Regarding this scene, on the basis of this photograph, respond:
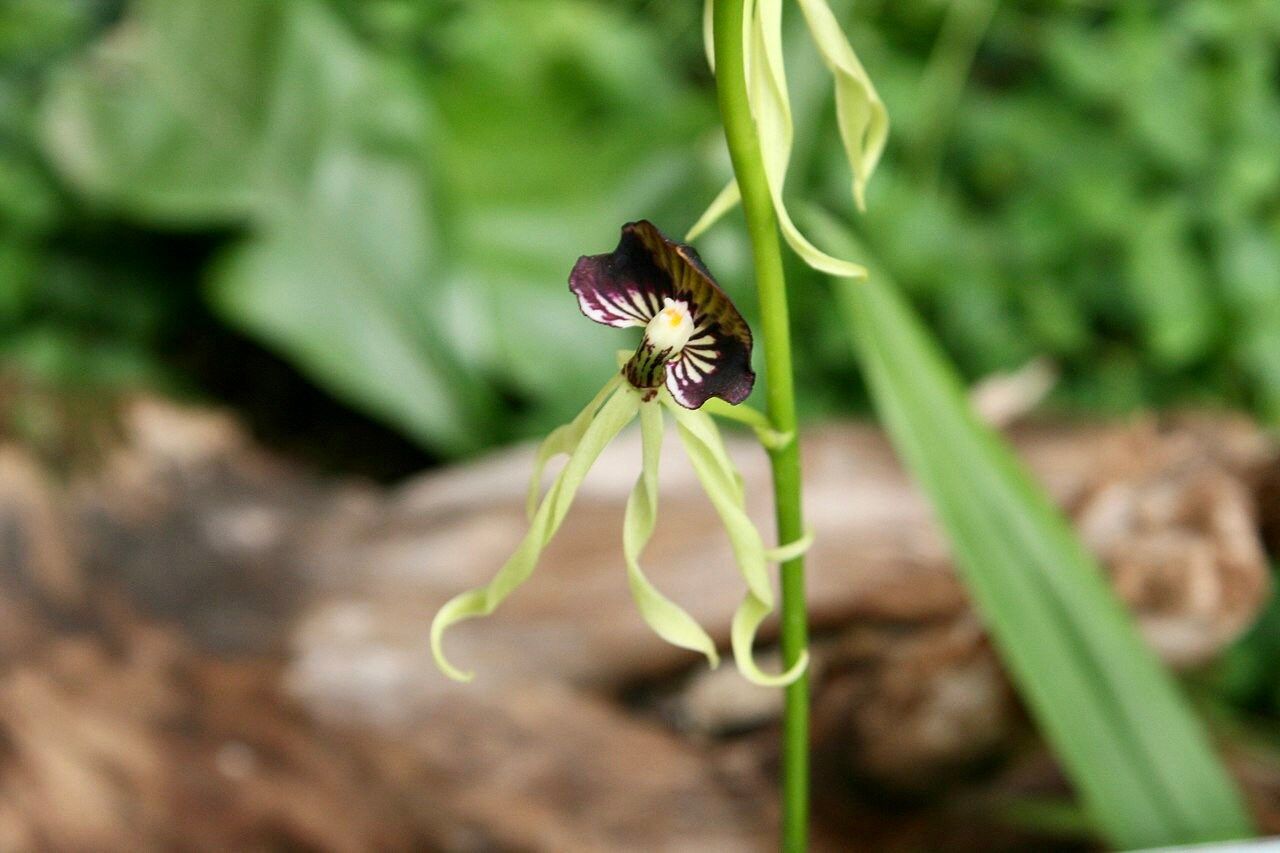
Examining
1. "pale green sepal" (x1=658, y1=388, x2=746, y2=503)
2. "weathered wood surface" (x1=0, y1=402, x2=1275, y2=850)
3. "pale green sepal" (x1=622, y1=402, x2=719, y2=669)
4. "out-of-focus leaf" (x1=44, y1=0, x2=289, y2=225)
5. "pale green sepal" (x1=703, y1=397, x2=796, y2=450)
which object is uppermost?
"out-of-focus leaf" (x1=44, y1=0, x2=289, y2=225)

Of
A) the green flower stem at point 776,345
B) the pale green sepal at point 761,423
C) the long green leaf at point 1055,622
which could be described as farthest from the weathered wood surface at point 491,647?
the pale green sepal at point 761,423

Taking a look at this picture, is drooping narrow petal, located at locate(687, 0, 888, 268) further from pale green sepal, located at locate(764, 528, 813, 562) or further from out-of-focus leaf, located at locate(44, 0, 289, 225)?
out-of-focus leaf, located at locate(44, 0, 289, 225)

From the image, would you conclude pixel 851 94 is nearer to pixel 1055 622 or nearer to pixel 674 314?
pixel 674 314

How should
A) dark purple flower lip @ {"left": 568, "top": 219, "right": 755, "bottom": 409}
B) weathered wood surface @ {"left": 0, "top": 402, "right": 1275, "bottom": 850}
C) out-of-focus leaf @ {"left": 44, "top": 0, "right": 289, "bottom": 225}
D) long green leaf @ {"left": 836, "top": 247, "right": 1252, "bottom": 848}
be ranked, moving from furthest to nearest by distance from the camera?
1. out-of-focus leaf @ {"left": 44, "top": 0, "right": 289, "bottom": 225}
2. weathered wood surface @ {"left": 0, "top": 402, "right": 1275, "bottom": 850}
3. long green leaf @ {"left": 836, "top": 247, "right": 1252, "bottom": 848}
4. dark purple flower lip @ {"left": 568, "top": 219, "right": 755, "bottom": 409}

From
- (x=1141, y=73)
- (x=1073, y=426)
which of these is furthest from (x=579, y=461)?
(x=1141, y=73)

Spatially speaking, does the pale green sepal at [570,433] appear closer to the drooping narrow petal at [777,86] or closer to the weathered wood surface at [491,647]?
the drooping narrow petal at [777,86]

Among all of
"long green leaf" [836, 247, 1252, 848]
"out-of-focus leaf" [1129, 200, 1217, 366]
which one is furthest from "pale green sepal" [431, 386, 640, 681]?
"out-of-focus leaf" [1129, 200, 1217, 366]

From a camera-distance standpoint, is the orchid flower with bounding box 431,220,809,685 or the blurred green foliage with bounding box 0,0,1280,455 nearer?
the orchid flower with bounding box 431,220,809,685
